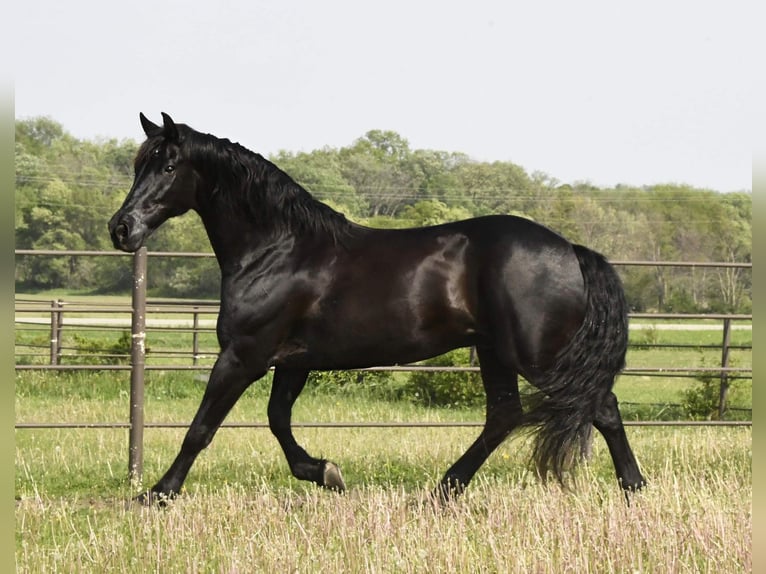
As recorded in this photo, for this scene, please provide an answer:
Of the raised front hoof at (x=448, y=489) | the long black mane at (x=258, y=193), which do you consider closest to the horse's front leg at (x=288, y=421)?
the raised front hoof at (x=448, y=489)

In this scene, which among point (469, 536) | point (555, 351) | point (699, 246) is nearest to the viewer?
point (469, 536)

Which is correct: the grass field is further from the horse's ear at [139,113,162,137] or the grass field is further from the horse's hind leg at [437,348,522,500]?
the horse's ear at [139,113,162,137]

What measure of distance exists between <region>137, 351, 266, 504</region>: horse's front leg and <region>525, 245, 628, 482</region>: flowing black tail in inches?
62.3

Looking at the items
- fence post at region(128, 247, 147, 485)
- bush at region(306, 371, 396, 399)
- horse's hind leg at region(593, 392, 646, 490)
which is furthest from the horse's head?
bush at region(306, 371, 396, 399)

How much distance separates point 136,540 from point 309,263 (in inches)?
72.7

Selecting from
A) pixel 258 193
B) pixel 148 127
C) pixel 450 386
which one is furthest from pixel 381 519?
pixel 450 386

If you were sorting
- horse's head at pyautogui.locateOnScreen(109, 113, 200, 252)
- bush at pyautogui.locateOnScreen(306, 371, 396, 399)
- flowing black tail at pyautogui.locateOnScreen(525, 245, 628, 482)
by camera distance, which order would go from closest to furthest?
flowing black tail at pyautogui.locateOnScreen(525, 245, 628, 482) < horse's head at pyautogui.locateOnScreen(109, 113, 200, 252) < bush at pyautogui.locateOnScreen(306, 371, 396, 399)

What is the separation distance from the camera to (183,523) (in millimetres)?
4348

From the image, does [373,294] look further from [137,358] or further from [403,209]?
[403,209]

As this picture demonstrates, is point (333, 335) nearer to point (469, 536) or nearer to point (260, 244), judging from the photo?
point (260, 244)

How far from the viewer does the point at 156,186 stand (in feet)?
17.3

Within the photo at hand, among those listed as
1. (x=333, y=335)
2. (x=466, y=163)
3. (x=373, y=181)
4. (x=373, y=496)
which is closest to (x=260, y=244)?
(x=333, y=335)

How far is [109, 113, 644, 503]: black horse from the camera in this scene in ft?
17.1

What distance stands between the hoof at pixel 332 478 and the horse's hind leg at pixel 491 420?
1.93 ft
